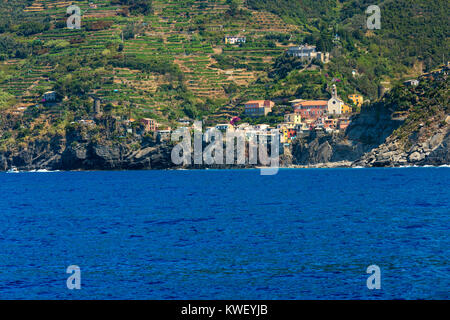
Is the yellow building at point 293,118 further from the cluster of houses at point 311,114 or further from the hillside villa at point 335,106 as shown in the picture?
the hillside villa at point 335,106

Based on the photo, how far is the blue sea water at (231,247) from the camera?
3012 cm

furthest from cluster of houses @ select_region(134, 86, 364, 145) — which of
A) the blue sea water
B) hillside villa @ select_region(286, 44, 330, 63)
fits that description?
the blue sea water

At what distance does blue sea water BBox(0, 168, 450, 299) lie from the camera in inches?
1186

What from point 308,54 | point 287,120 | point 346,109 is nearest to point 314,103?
point 346,109

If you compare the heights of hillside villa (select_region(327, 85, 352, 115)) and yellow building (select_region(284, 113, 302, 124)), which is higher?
hillside villa (select_region(327, 85, 352, 115))

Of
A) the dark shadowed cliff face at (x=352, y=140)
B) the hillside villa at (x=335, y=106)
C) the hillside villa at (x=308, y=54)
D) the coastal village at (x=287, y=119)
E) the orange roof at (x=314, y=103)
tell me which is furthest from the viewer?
the hillside villa at (x=308, y=54)

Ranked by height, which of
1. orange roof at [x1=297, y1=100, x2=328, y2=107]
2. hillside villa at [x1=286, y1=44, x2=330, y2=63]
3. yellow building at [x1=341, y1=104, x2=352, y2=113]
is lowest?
yellow building at [x1=341, y1=104, x2=352, y2=113]

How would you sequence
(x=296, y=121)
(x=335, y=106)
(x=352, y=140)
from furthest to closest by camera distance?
(x=335, y=106)
(x=296, y=121)
(x=352, y=140)

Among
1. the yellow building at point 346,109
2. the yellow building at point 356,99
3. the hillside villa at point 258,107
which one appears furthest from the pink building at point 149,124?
the yellow building at point 356,99

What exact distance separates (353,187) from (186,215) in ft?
118

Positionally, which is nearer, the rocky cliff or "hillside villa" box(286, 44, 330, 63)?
the rocky cliff

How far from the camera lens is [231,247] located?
1598 inches

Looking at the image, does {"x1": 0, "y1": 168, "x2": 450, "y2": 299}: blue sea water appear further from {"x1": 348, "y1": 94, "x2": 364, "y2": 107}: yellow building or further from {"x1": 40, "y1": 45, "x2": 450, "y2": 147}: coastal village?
{"x1": 348, "y1": 94, "x2": 364, "y2": 107}: yellow building

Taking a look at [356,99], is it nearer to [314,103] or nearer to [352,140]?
[314,103]
